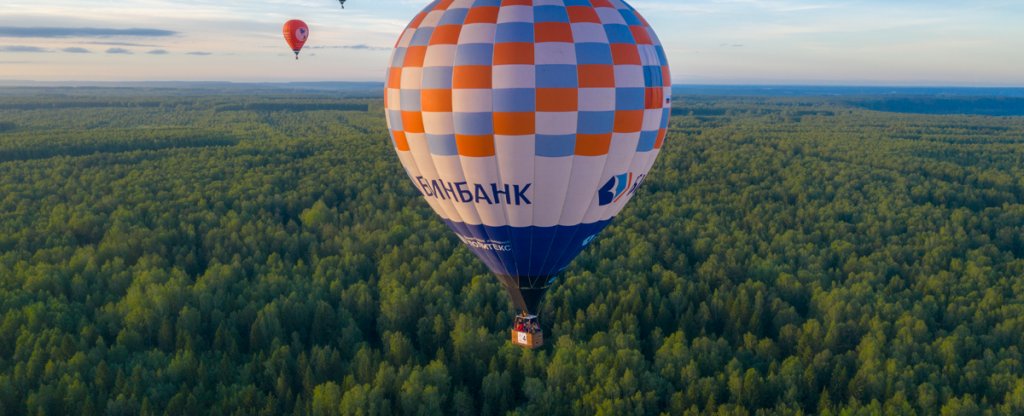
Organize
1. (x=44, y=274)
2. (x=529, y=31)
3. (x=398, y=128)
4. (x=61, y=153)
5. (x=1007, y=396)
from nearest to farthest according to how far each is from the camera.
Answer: (x=529, y=31), (x=398, y=128), (x=1007, y=396), (x=44, y=274), (x=61, y=153)

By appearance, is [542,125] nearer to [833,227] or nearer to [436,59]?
[436,59]

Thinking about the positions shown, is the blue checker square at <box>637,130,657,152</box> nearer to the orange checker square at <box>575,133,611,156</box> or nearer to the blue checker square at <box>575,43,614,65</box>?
the orange checker square at <box>575,133,611,156</box>

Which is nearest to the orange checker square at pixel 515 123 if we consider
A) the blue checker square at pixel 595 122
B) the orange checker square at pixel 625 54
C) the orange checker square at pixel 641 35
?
the blue checker square at pixel 595 122

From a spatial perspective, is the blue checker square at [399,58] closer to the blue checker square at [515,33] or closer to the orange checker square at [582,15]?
the blue checker square at [515,33]

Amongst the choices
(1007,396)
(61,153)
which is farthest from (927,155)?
(61,153)

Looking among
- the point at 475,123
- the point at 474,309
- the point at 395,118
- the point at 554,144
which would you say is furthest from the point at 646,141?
the point at 474,309

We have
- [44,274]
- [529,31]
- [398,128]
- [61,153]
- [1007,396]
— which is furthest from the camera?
[61,153]

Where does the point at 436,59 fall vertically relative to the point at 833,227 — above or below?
above
